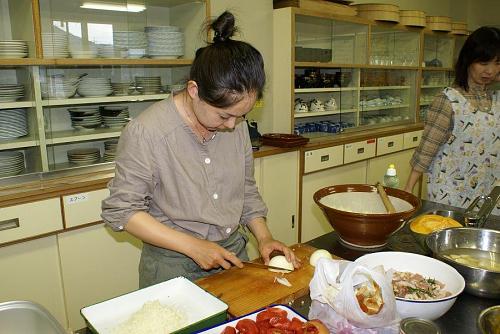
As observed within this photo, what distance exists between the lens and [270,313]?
1.01 meters

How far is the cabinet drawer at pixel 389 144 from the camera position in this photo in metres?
4.38

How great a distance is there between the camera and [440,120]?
2270mm

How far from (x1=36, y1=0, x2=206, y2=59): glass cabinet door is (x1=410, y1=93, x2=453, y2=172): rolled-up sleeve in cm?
159

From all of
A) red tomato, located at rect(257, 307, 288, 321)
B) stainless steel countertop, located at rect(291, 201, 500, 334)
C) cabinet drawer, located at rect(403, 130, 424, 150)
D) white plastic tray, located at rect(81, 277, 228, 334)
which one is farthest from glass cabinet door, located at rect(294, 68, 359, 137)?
red tomato, located at rect(257, 307, 288, 321)

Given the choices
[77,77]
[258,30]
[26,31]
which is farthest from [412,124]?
[26,31]

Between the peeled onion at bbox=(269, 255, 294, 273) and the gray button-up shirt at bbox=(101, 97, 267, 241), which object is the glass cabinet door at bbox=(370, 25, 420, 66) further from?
the peeled onion at bbox=(269, 255, 294, 273)

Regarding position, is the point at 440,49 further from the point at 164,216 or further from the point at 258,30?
the point at 164,216

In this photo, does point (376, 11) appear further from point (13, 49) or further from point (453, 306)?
point (453, 306)

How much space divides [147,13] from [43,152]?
1.16 m

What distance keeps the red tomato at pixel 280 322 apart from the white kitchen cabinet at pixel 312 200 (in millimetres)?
2572

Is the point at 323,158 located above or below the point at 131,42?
below

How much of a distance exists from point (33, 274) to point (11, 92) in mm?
957

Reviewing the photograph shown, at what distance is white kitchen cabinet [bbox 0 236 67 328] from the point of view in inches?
84.7

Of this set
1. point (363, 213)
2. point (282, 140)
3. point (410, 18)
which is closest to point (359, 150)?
point (282, 140)
